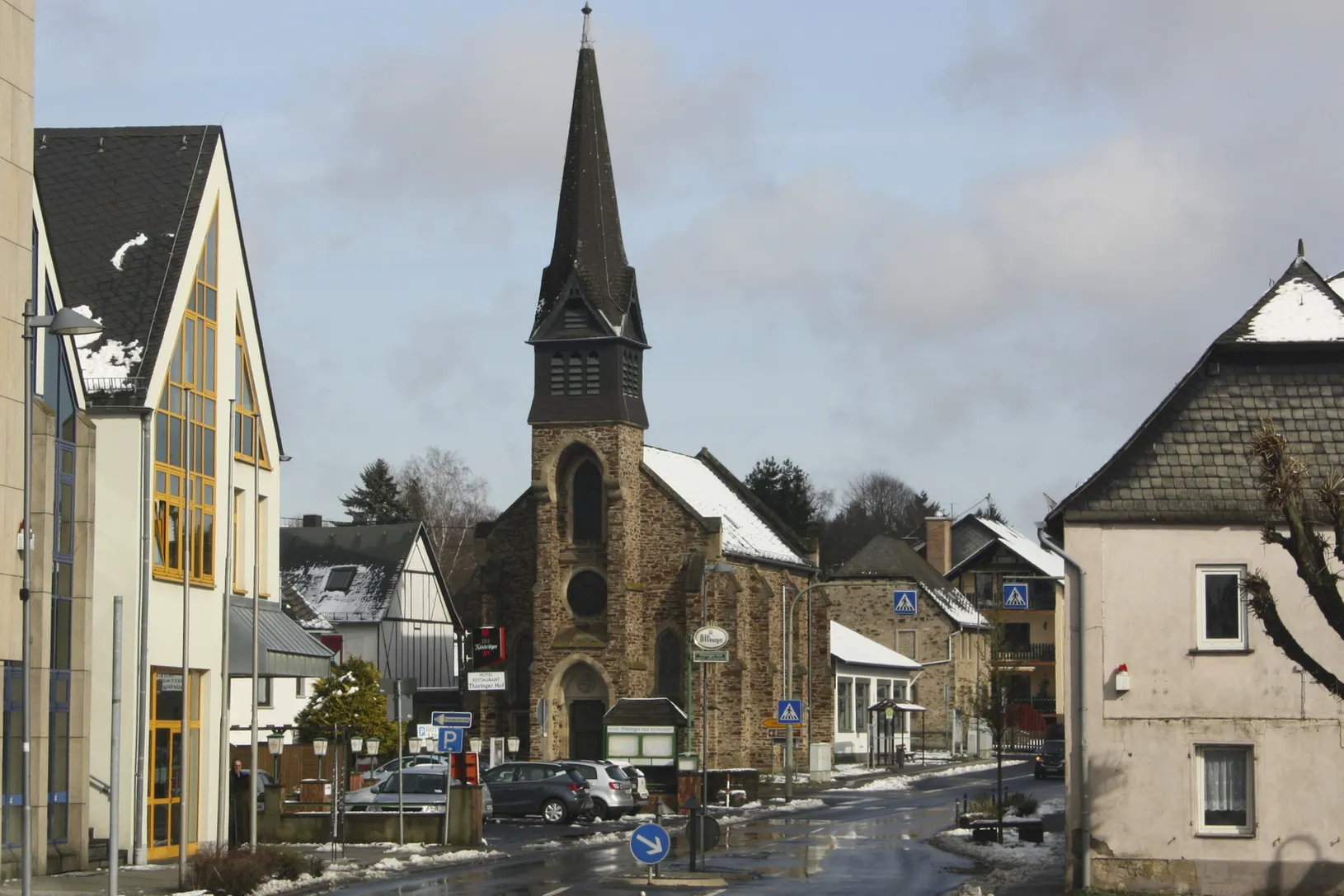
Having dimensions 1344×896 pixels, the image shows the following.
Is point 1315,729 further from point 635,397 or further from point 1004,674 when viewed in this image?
point 635,397

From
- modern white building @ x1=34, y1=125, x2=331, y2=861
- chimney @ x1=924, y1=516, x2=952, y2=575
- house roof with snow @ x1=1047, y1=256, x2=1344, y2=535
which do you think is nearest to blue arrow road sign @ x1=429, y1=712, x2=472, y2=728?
modern white building @ x1=34, y1=125, x2=331, y2=861

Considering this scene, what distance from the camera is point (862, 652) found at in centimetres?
8225

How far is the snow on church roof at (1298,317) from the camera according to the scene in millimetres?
26656

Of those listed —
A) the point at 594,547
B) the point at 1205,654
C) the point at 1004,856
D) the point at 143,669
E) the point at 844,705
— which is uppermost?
the point at 594,547

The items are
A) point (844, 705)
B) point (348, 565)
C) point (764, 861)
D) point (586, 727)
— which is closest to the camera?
point (764, 861)

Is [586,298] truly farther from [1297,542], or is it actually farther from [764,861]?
[1297,542]

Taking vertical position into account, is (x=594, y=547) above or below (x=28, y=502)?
above

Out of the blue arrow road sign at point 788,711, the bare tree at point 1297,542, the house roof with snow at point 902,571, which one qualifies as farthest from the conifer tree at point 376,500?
the bare tree at point 1297,542

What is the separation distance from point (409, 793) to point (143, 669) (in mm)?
9077

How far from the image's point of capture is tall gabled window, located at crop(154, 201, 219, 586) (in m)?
31.6

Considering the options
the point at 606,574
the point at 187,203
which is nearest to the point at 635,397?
the point at 606,574

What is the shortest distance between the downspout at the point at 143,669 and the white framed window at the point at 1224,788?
15.1 meters

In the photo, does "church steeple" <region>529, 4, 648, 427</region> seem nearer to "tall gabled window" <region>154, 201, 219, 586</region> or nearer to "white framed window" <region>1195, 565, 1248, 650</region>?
"tall gabled window" <region>154, 201, 219, 586</region>

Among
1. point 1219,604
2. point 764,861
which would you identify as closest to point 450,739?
point 764,861
